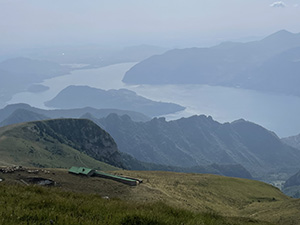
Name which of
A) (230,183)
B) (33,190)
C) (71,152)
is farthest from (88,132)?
(33,190)

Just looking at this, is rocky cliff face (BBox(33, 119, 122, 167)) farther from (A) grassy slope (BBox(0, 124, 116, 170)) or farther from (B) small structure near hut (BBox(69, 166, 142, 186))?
(B) small structure near hut (BBox(69, 166, 142, 186))

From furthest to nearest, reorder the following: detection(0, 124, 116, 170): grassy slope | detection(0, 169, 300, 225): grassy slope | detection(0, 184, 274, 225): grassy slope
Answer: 1. detection(0, 124, 116, 170): grassy slope
2. detection(0, 169, 300, 225): grassy slope
3. detection(0, 184, 274, 225): grassy slope

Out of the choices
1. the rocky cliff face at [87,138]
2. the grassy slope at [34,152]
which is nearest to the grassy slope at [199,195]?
the grassy slope at [34,152]

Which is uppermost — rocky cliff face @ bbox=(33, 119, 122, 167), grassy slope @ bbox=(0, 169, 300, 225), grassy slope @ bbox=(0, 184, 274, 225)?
grassy slope @ bbox=(0, 184, 274, 225)

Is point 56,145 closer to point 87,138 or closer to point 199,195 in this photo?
point 87,138

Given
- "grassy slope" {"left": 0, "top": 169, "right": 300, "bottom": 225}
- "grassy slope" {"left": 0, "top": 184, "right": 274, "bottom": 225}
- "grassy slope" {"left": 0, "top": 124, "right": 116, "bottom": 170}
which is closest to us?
"grassy slope" {"left": 0, "top": 184, "right": 274, "bottom": 225}

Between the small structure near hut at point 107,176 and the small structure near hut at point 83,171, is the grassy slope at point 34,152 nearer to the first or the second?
the small structure near hut at point 83,171

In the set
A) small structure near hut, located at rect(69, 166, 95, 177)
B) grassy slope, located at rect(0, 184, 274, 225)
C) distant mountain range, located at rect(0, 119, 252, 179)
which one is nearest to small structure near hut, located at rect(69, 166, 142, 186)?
small structure near hut, located at rect(69, 166, 95, 177)

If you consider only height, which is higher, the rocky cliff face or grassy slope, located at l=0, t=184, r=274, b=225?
grassy slope, located at l=0, t=184, r=274, b=225
